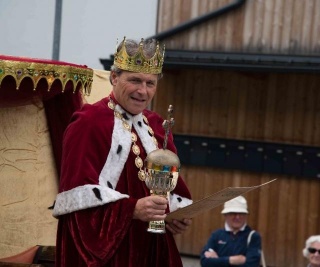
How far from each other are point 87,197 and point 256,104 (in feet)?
23.6

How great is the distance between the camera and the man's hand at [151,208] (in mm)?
4805

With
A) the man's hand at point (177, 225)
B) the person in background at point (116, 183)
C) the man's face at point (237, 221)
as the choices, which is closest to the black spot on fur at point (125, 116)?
the person in background at point (116, 183)

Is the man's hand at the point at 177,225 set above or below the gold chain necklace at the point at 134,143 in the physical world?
below

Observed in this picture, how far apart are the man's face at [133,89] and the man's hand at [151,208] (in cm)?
49

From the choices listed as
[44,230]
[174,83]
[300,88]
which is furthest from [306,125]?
[44,230]

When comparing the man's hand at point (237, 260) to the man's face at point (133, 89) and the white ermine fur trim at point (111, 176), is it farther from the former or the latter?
the man's face at point (133, 89)

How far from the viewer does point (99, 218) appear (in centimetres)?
495

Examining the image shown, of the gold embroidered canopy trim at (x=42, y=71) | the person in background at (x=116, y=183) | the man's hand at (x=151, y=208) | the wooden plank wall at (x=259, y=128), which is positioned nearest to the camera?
the man's hand at (x=151, y=208)

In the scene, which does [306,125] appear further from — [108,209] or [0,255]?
[108,209]

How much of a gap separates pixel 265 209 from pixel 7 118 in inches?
245

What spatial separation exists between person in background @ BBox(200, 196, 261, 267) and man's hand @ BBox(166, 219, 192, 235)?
3.68 meters

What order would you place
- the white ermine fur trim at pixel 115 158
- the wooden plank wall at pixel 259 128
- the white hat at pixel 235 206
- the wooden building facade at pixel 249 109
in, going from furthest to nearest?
the wooden plank wall at pixel 259 128, the wooden building facade at pixel 249 109, the white hat at pixel 235 206, the white ermine fur trim at pixel 115 158

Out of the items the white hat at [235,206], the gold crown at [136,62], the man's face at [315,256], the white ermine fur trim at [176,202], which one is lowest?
the man's face at [315,256]

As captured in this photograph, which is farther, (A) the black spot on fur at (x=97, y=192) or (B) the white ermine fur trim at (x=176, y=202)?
(B) the white ermine fur trim at (x=176, y=202)
